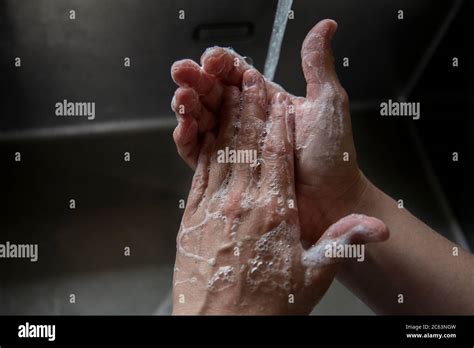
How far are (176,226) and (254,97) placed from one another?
0.39 metres

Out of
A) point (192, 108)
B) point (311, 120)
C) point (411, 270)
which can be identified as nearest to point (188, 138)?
point (192, 108)

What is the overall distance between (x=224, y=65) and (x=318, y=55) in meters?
0.11

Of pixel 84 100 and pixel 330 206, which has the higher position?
pixel 84 100

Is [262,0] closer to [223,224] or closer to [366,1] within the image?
[366,1]

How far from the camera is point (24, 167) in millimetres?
830

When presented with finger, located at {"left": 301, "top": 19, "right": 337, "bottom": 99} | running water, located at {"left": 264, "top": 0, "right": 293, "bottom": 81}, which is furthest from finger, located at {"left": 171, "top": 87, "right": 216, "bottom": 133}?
running water, located at {"left": 264, "top": 0, "right": 293, "bottom": 81}

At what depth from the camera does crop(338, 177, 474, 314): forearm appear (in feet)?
1.96

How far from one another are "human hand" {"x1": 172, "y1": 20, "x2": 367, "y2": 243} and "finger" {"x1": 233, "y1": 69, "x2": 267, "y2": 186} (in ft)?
0.05

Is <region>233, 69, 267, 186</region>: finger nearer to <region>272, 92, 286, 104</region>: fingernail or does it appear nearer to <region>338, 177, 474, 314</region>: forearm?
<region>272, 92, 286, 104</region>: fingernail

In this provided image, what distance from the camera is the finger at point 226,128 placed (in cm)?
59

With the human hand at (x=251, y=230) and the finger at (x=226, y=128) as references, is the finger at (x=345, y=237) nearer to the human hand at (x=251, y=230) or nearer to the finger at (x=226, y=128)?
the human hand at (x=251, y=230)

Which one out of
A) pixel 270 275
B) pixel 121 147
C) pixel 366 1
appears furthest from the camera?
pixel 121 147

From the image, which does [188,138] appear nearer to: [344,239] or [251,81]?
[251,81]
